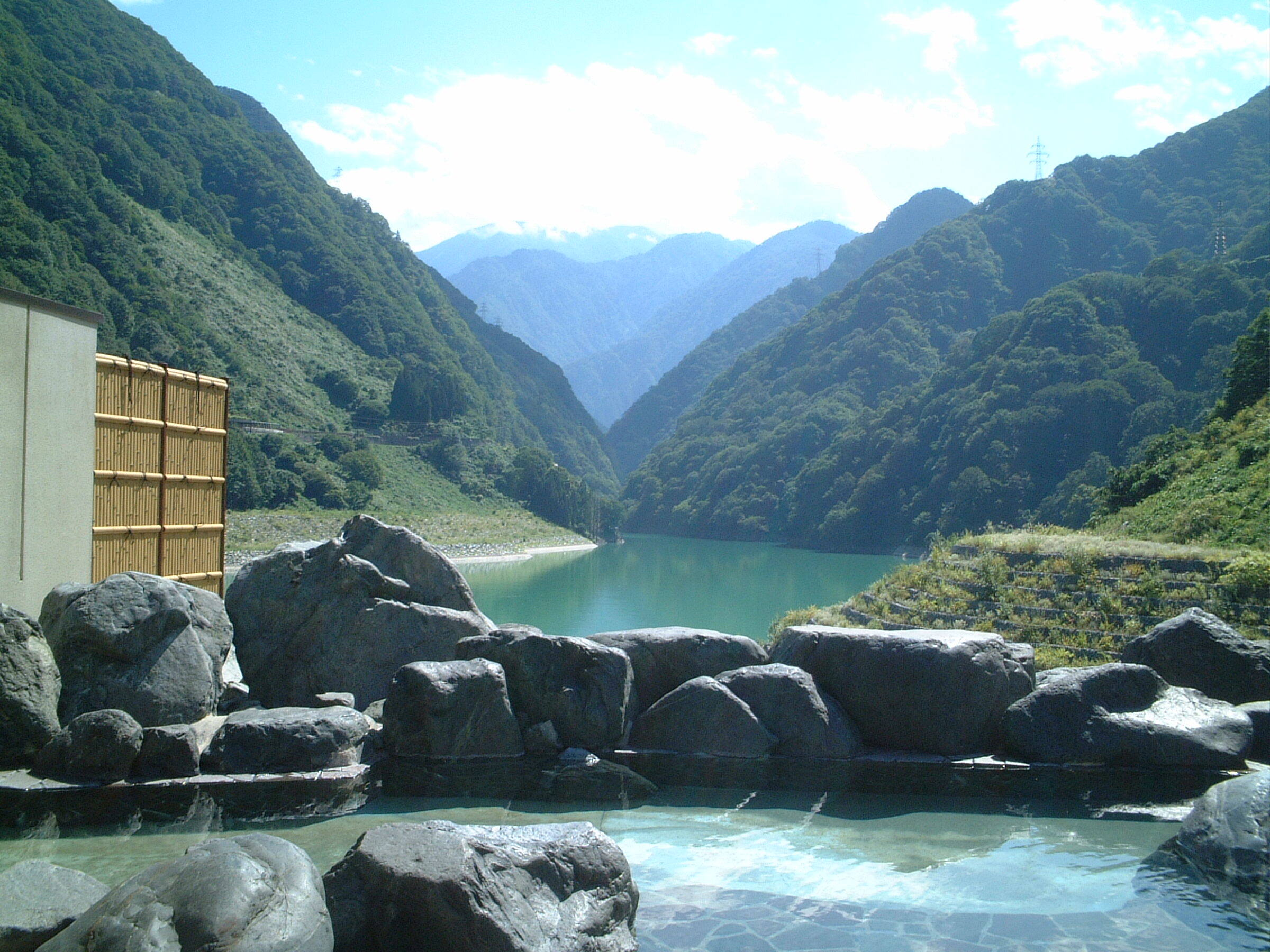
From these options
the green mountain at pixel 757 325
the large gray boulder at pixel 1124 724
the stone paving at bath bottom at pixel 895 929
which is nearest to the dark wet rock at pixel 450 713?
the stone paving at bath bottom at pixel 895 929

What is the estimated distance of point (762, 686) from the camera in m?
8.70

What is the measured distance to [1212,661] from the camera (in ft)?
30.7

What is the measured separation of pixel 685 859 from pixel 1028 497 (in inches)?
2344

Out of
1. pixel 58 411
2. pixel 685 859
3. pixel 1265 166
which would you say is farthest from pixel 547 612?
pixel 1265 166

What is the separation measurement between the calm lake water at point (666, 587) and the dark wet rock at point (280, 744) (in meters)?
15.2

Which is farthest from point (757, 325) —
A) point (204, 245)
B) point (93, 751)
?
point (93, 751)

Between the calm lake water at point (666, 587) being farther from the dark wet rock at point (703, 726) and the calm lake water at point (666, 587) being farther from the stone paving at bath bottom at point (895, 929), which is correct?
the stone paving at bath bottom at point (895, 929)

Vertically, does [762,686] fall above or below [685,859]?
above

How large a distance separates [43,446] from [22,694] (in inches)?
96.1

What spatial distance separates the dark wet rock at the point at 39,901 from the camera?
447cm

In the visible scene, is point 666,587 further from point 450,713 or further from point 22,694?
point 22,694

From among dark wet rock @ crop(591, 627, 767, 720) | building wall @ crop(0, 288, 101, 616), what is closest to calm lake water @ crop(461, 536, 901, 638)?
dark wet rock @ crop(591, 627, 767, 720)

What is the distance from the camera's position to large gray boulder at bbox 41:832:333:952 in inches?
161

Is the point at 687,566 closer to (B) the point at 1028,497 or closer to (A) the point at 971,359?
(B) the point at 1028,497
